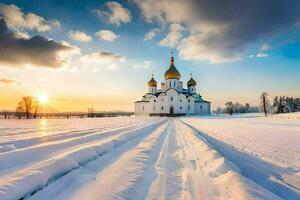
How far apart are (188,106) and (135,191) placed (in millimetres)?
72258

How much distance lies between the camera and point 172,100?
7381 centimetres

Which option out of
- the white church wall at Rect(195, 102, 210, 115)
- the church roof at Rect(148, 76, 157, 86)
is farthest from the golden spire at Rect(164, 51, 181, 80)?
the white church wall at Rect(195, 102, 210, 115)

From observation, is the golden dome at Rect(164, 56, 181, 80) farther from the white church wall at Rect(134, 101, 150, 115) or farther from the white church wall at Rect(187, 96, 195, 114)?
the white church wall at Rect(134, 101, 150, 115)

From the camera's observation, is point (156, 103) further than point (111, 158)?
Yes

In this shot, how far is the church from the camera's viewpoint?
73.7 meters

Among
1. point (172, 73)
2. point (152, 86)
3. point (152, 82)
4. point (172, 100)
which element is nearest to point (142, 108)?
point (152, 86)

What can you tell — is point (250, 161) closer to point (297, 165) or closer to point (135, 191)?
point (297, 165)

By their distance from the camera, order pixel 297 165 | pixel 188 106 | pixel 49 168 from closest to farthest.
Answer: pixel 49 168, pixel 297 165, pixel 188 106

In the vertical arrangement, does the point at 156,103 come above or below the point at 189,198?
above

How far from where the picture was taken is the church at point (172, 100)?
73.7 m

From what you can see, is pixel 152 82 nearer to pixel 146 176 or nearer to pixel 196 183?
pixel 146 176

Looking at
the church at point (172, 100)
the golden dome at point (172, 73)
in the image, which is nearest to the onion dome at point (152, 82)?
the church at point (172, 100)

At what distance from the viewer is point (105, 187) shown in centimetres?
442

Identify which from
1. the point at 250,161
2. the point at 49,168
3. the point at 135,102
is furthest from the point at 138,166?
the point at 135,102
